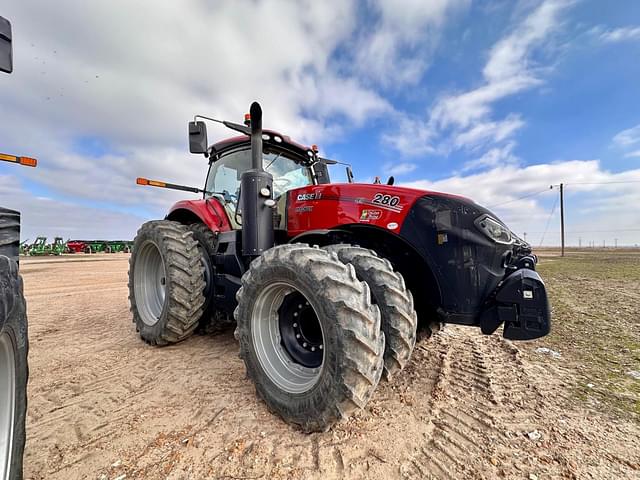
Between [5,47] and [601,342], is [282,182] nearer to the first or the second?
[5,47]

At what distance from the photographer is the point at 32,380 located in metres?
2.67

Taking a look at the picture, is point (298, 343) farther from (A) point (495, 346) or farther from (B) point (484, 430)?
(A) point (495, 346)

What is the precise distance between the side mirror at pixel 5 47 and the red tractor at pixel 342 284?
152cm

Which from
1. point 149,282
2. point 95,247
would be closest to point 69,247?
point 95,247

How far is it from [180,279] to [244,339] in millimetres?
1389

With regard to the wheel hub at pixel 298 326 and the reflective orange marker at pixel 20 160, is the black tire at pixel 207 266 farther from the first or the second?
the reflective orange marker at pixel 20 160

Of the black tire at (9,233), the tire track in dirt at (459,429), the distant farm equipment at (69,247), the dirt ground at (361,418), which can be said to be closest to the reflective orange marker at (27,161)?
the black tire at (9,233)

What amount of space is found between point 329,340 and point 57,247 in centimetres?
3413

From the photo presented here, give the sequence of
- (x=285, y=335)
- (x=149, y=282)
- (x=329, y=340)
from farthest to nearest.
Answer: (x=149, y=282)
(x=285, y=335)
(x=329, y=340)

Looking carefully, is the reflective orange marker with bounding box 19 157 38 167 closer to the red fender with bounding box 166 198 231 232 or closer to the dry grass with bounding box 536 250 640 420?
the red fender with bounding box 166 198 231 232

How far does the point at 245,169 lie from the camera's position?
3.88 m

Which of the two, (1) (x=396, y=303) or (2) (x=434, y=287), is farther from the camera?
(2) (x=434, y=287)

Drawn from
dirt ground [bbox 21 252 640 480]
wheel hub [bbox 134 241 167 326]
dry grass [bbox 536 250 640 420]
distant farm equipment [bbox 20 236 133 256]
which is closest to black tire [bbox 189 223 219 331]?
dirt ground [bbox 21 252 640 480]

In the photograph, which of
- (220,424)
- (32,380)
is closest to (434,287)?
(220,424)
